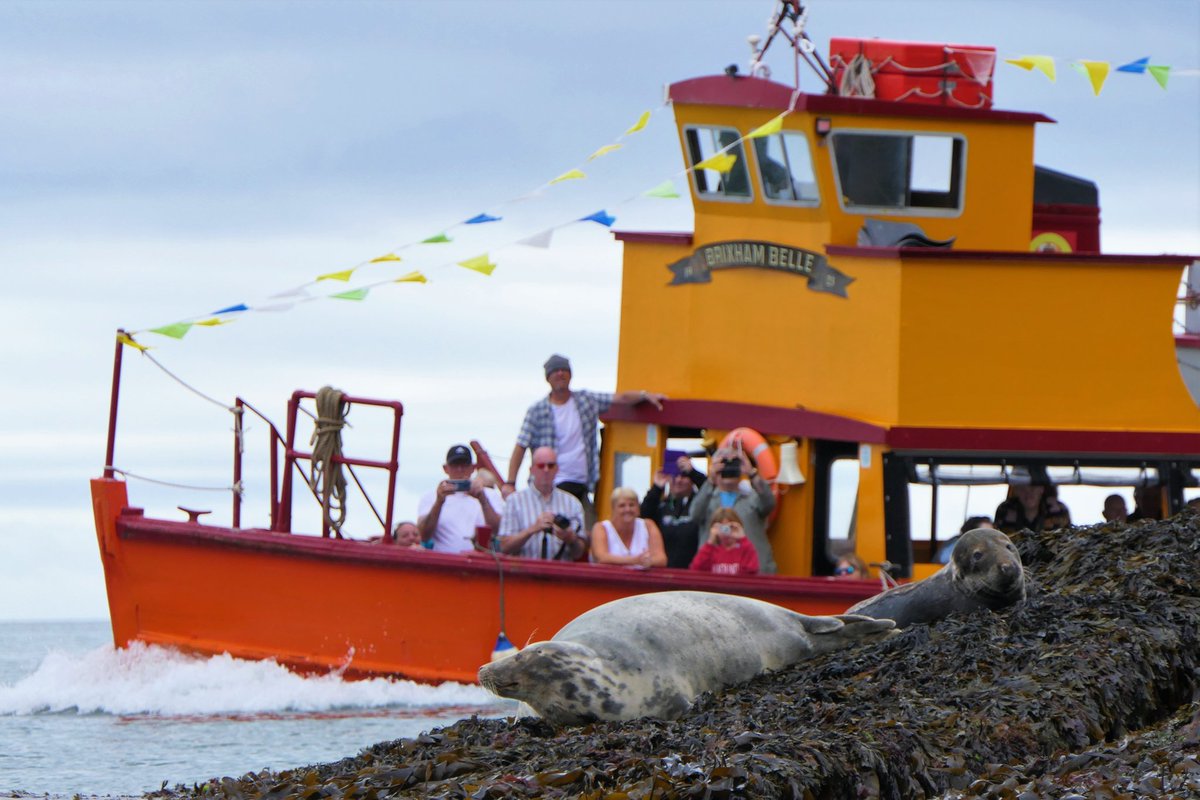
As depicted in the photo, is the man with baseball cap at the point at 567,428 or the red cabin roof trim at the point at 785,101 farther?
the man with baseball cap at the point at 567,428

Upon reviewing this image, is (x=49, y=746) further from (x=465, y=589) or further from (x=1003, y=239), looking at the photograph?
(x=1003, y=239)

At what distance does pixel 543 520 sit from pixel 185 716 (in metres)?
2.93

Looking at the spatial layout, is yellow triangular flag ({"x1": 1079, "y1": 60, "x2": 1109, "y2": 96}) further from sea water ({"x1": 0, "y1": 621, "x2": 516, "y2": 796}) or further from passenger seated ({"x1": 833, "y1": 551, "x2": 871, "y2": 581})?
sea water ({"x1": 0, "y1": 621, "x2": 516, "y2": 796})

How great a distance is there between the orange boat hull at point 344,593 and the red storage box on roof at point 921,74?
3.78 meters

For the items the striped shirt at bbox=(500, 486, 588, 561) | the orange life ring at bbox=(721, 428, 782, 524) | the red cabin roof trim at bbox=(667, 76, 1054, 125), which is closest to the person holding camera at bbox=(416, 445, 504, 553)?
the striped shirt at bbox=(500, 486, 588, 561)

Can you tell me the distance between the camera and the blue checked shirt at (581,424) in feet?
41.8

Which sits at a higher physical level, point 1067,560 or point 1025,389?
point 1025,389

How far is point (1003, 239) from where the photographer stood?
13094mm

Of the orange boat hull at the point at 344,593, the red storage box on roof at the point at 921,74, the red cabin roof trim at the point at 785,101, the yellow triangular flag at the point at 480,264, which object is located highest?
the red storage box on roof at the point at 921,74

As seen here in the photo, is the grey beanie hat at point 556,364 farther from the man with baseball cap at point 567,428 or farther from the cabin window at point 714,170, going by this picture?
the cabin window at point 714,170

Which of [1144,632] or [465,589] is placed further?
[465,589]

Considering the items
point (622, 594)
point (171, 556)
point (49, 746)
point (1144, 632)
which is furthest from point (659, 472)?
point (1144, 632)

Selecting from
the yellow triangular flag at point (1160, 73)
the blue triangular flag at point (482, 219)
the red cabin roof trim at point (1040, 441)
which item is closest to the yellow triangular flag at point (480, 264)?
the blue triangular flag at point (482, 219)

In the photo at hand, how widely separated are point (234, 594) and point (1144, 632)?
7784 millimetres
